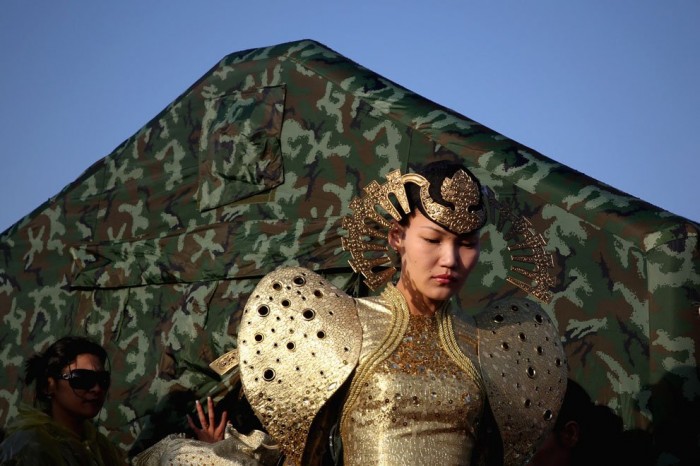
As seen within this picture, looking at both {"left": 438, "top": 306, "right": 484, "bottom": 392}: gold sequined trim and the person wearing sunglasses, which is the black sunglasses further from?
{"left": 438, "top": 306, "right": 484, "bottom": 392}: gold sequined trim

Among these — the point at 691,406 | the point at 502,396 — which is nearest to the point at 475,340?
the point at 502,396

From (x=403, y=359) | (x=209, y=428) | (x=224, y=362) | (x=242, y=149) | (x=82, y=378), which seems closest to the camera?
(x=403, y=359)

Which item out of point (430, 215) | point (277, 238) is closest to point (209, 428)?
point (277, 238)

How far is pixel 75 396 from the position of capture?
568 cm

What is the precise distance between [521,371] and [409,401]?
1.75 ft

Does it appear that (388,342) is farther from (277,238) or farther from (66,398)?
(277,238)

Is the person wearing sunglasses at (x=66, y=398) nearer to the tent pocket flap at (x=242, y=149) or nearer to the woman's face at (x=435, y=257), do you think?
the woman's face at (x=435, y=257)

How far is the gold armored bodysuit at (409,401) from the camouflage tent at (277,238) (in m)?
1.21

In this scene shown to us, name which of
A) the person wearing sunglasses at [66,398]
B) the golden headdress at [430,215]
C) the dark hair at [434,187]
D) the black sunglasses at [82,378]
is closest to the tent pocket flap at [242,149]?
the person wearing sunglasses at [66,398]

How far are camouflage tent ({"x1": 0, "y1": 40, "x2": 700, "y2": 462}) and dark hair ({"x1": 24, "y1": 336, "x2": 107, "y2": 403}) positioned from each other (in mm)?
1495

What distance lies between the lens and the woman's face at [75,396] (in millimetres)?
5680

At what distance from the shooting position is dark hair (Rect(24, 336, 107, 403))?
224 inches

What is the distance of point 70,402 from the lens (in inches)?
224

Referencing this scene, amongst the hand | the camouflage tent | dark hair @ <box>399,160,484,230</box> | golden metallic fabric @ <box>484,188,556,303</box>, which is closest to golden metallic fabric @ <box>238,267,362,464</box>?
dark hair @ <box>399,160,484,230</box>
